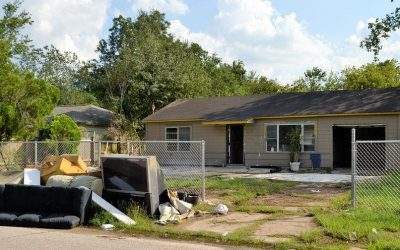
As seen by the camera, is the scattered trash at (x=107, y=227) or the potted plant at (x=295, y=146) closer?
the scattered trash at (x=107, y=227)

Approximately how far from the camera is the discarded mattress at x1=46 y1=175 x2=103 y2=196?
11876 millimetres

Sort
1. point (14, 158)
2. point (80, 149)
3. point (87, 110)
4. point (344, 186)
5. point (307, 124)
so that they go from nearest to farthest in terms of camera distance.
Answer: point (344, 186) → point (14, 158) → point (307, 124) → point (80, 149) → point (87, 110)

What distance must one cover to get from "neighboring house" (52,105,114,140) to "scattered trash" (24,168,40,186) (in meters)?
22.1

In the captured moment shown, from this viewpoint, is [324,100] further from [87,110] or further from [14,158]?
[87,110]

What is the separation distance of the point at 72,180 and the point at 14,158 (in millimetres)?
10104

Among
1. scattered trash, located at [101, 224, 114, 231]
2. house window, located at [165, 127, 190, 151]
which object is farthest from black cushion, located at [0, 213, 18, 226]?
house window, located at [165, 127, 190, 151]

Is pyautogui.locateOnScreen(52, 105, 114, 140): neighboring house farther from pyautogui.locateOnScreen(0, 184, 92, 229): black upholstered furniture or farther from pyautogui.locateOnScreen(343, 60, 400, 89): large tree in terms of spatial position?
pyautogui.locateOnScreen(0, 184, 92, 229): black upholstered furniture

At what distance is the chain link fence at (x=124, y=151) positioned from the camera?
671 inches

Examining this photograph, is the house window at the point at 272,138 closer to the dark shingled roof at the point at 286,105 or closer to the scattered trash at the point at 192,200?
the dark shingled roof at the point at 286,105

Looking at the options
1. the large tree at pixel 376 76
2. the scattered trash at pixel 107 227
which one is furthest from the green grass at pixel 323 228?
the large tree at pixel 376 76

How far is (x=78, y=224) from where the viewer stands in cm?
1074

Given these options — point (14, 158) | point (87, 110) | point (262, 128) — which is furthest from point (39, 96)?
point (87, 110)

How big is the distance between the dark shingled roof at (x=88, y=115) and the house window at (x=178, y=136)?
925cm

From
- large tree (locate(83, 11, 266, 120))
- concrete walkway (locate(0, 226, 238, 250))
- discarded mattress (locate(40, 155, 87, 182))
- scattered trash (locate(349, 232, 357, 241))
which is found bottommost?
concrete walkway (locate(0, 226, 238, 250))
